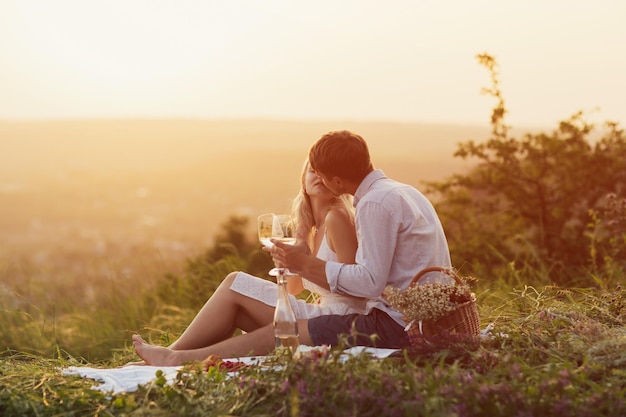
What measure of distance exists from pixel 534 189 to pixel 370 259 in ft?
16.4

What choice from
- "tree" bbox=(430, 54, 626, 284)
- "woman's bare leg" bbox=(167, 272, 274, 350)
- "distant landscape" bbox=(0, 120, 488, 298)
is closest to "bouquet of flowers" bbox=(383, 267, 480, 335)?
"woman's bare leg" bbox=(167, 272, 274, 350)

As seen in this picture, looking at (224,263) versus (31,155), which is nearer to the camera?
(224,263)

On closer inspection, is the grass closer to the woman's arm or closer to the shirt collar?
the woman's arm

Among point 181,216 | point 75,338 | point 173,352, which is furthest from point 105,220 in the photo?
point 173,352

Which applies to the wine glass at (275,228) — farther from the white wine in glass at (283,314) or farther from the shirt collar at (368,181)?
the shirt collar at (368,181)

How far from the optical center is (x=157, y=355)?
430 centimetres

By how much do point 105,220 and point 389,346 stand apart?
31.0m

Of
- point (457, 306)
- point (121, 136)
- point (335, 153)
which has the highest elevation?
point (335, 153)

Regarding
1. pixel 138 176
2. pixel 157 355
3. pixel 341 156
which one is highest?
pixel 341 156

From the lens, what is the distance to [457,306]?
3.85 m

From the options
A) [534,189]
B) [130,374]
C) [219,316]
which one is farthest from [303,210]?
[534,189]

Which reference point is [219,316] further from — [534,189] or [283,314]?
[534,189]

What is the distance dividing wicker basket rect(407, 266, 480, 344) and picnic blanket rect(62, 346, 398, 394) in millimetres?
148

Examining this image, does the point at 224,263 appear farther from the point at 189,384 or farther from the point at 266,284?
the point at 189,384
